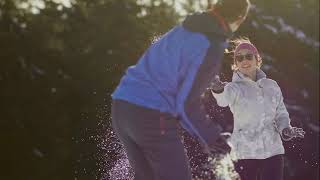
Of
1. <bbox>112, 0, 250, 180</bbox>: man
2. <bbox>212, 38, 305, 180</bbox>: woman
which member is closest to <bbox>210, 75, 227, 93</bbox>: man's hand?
<bbox>212, 38, 305, 180</bbox>: woman

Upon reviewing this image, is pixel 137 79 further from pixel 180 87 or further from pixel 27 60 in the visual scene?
pixel 27 60

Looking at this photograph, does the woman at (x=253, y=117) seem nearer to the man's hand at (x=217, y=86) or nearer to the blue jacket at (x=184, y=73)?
the man's hand at (x=217, y=86)

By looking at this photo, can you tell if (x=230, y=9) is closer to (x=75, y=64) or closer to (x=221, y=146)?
(x=221, y=146)

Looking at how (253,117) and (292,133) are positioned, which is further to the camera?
(253,117)

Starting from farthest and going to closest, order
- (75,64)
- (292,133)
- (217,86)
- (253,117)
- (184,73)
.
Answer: (75,64) < (253,117) < (217,86) < (292,133) < (184,73)

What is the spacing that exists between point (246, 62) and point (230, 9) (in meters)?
1.65

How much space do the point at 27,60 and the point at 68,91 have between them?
1744 millimetres

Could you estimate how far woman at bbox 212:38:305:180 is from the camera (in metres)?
5.27

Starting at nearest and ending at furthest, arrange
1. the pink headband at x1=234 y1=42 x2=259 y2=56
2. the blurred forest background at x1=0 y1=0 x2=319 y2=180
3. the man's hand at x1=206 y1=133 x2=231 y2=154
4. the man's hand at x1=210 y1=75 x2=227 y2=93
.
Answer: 1. the man's hand at x1=206 y1=133 x2=231 y2=154
2. the man's hand at x1=210 y1=75 x2=227 y2=93
3. the pink headband at x1=234 y1=42 x2=259 y2=56
4. the blurred forest background at x1=0 y1=0 x2=319 y2=180

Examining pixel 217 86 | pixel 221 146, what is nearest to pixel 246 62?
pixel 217 86

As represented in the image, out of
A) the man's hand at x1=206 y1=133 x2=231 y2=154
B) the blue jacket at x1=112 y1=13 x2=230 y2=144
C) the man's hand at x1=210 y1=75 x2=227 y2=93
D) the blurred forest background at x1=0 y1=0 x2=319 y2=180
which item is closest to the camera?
the blue jacket at x1=112 y1=13 x2=230 y2=144

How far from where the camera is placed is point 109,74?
21.2m

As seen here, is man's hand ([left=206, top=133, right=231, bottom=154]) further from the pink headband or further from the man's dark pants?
the pink headband

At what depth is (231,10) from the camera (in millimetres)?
3826
